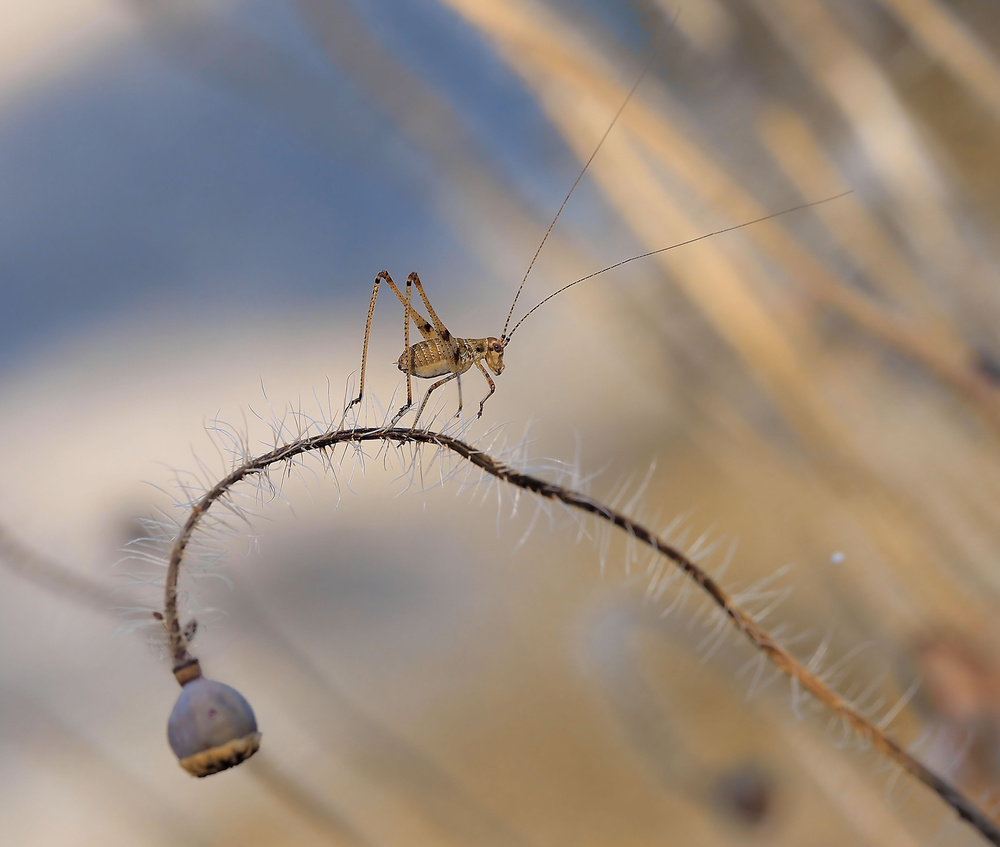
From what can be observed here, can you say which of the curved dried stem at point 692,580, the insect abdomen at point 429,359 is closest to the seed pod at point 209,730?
the curved dried stem at point 692,580

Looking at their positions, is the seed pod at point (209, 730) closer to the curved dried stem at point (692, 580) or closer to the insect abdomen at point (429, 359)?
the curved dried stem at point (692, 580)

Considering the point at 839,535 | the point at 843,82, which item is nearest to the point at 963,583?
the point at 839,535

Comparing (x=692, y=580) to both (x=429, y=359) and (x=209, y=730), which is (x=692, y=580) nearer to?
(x=209, y=730)

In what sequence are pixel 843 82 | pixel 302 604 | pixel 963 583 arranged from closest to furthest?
pixel 963 583 < pixel 843 82 < pixel 302 604

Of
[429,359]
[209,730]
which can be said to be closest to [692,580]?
[209,730]

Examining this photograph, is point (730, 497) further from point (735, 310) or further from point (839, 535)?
point (735, 310)
